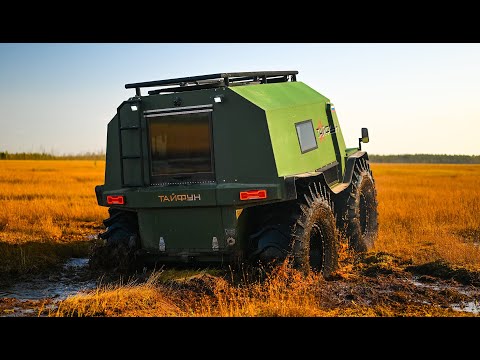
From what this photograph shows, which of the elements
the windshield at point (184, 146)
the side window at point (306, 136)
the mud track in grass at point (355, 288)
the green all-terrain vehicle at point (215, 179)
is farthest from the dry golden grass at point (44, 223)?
the side window at point (306, 136)

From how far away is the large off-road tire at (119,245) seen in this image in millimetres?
9609

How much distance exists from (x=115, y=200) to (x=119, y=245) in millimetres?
685

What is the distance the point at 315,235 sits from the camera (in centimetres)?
962

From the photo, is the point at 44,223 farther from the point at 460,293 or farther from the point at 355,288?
the point at 460,293

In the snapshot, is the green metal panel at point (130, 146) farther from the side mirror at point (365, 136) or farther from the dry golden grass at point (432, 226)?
the side mirror at point (365, 136)

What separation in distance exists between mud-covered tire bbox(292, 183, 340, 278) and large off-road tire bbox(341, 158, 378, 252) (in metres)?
1.31

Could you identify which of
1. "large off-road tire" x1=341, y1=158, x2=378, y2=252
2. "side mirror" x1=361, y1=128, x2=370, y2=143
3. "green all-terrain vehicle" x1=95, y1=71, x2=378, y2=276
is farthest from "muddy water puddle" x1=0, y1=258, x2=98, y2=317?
"side mirror" x1=361, y1=128, x2=370, y2=143

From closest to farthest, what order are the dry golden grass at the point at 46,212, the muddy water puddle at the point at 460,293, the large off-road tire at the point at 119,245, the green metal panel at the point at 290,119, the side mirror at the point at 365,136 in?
the muddy water puddle at the point at 460,293 → the green metal panel at the point at 290,119 → the large off-road tire at the point at 119,245 → the side mirror at the point at 365,136 → the dry golden grass at the point at 46,212

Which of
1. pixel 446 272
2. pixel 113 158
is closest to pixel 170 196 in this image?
pixel 113 158

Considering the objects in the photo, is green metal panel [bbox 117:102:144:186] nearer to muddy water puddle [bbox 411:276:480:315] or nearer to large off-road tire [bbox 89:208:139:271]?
large off-road tire [bbox 89:208:139:271]

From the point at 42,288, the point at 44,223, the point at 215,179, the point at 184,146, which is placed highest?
the point at 184,146

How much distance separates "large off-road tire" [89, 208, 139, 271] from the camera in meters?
9.61

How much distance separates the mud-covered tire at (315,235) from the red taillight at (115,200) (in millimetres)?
2483
